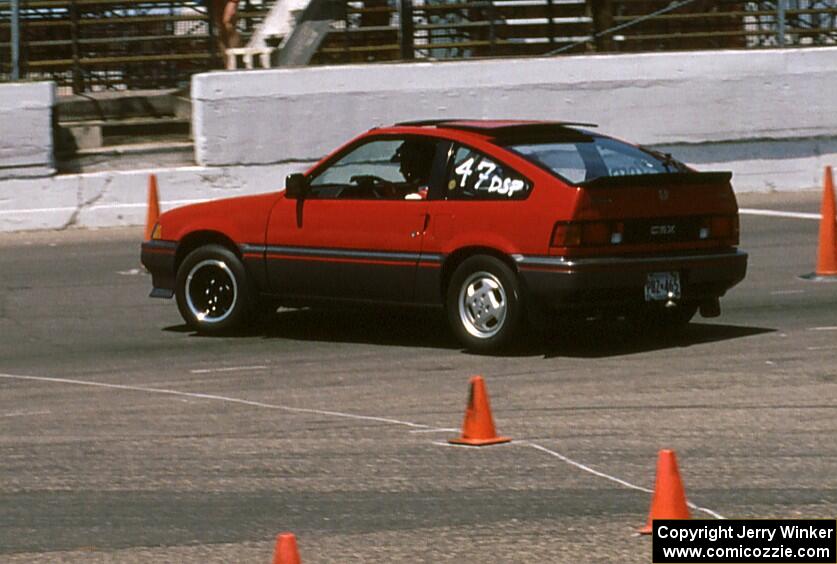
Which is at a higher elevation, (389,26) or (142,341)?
(389,26)

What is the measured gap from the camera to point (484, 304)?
1086 centimetres

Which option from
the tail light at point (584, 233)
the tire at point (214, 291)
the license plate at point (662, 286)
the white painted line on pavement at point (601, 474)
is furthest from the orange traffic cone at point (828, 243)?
the white painted line on pavement at point (601, 474)

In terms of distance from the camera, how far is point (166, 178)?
19.7 m

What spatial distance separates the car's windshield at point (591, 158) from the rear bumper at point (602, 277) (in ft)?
1.74

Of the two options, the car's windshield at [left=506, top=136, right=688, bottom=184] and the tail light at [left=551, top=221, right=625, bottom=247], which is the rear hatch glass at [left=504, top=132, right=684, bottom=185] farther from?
the tail light at [left=551, top=221, right=625, bottom=247]

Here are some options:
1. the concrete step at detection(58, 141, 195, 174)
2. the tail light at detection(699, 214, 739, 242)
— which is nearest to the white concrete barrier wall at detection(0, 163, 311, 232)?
the concrete step at detection(58, 141, 195, 174)

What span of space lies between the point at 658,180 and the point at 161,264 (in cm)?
356

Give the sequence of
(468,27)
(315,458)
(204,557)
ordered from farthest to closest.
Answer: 1. (468,27)
2. (315,458)
3. (204,557)

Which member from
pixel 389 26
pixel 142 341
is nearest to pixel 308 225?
pixel 142 341

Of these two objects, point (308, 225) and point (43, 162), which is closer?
point (308, 225)

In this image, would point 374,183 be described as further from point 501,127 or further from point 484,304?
point 484,304

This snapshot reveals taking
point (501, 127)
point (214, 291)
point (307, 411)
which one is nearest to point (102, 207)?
point (214, 291)

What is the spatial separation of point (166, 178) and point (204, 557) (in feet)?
45.0

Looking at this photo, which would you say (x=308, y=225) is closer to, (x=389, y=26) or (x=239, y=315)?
(x=239, y=315)
